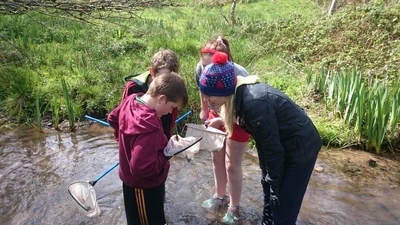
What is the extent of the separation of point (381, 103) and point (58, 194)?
11.3 ft

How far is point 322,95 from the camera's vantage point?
510 cm

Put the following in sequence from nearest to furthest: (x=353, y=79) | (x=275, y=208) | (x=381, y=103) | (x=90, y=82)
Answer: (x=275, y=208) → (x=381, y=103) → (x=353, y=79) → (x=90, y=82)

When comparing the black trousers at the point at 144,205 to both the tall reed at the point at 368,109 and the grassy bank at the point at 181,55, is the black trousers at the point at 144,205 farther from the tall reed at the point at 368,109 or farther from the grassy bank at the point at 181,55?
the tall reed at the point at 368,109

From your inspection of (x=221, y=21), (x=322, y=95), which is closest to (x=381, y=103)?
(x=322, y=95)

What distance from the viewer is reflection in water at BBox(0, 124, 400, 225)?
3.05 m

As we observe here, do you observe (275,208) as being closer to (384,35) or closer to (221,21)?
(384,35)

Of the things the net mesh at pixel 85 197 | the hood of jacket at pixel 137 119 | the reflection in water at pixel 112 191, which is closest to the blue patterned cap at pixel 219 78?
the hood of jacket at pixel 137 119

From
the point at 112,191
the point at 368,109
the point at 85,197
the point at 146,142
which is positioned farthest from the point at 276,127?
the point at 368,109

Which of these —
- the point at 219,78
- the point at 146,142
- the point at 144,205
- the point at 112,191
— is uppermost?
the point at 219,78

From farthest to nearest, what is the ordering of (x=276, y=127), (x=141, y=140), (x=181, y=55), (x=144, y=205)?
(x=181, y=55) < (x=144, y=205) < (x=276, y=127) < (x=141, y=140)

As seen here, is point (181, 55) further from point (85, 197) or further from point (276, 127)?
point (276, 127)

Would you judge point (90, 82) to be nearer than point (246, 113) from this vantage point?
No

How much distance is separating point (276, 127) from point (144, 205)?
0.89 meters

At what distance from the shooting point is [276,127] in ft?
6.27
